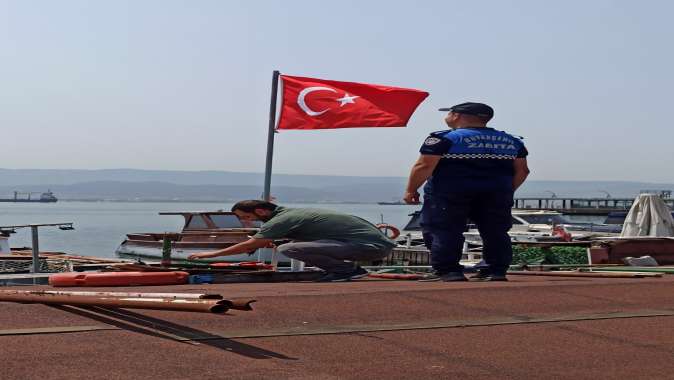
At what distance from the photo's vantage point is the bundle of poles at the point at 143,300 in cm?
510

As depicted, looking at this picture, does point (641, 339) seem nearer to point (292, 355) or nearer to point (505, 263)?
point (292, 355)

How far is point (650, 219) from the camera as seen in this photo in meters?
19.8

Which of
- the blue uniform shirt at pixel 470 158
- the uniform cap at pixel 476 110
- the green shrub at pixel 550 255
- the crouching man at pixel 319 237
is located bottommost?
the green shrub at pixel 550 255

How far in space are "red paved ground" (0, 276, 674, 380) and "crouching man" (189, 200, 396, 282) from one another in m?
1.80

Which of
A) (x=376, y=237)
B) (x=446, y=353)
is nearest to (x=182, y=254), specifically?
(x=376, y=237)

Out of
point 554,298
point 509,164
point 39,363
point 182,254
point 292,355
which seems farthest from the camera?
point 182,254

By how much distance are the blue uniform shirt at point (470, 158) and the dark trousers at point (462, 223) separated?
10cm

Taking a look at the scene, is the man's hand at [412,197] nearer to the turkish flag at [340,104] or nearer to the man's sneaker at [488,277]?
the man's sneaker at [488,277]

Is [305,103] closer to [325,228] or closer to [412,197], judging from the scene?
[325,228]

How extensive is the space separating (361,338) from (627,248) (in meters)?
9.88

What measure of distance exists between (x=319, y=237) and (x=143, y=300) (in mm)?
3862

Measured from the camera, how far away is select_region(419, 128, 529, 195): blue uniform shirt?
8.66 metres

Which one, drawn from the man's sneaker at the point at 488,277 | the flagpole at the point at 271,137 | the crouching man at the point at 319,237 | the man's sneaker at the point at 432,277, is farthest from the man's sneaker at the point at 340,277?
the flagpole at the point at 271,137

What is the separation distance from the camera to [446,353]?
201 inches
